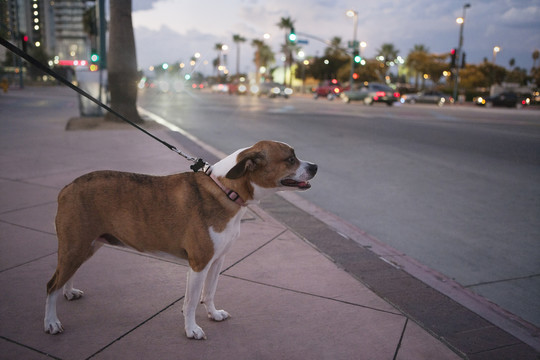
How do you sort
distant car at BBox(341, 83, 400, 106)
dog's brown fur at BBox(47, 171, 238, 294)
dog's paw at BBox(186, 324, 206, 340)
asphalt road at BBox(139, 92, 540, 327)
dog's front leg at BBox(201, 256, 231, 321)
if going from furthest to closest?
distant car at BBox(341, 83, 400, 106)
asphalt road at BBox(139, 92, 540, 327)
dog's front leg at BBox(201, 256, 231, 321)
dog's paw at BBox(186, 324, 206, 340)
dog's brown fur at BBox(47, 171, 238, 294)

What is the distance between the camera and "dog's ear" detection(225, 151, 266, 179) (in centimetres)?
277

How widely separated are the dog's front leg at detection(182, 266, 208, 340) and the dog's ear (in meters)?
0.64

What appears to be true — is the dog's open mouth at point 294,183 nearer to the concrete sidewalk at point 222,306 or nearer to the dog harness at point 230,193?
the dog harness at point 230,193

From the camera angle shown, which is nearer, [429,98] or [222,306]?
[222,306]

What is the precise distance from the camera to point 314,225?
5.38 m

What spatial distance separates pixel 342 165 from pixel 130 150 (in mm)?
4742

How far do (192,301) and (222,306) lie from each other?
1.92 ft

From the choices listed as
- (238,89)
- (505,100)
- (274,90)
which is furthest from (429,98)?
(238,89)

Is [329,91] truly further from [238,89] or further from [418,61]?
[418,61]

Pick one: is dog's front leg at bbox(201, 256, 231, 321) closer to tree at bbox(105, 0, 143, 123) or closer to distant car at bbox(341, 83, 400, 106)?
tree at bbox(105, 0, 143, 123)

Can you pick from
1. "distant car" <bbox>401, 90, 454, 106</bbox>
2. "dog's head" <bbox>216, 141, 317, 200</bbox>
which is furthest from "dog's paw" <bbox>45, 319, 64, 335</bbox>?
"distant car" <bbox>401, 90, 454, 106</bbox>

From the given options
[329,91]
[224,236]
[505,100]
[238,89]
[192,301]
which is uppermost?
[238,89]

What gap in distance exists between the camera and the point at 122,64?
623 inches

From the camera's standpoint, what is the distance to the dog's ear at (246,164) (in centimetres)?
277
